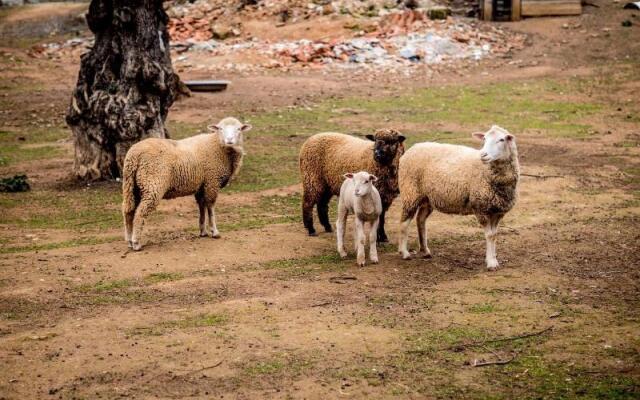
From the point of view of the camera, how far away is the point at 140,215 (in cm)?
1055

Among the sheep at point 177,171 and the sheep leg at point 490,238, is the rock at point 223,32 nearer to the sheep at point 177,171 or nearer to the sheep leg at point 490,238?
the sheep at point 177,171

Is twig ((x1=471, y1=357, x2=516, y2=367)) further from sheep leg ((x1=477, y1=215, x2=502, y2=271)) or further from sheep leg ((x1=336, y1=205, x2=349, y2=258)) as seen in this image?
sheep leg ((x1=336, y1=205, x2=349, y2=258))

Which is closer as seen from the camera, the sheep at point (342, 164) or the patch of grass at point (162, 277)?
the patch of grass at point (162, 277)

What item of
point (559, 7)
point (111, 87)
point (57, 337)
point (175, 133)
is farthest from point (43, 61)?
point (57, 337)

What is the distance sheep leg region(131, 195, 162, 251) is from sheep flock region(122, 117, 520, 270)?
0.01 metres

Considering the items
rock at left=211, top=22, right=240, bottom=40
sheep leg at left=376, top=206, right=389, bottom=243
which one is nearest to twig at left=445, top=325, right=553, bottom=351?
sheep leg at left=376, top=206, right=389, bottom=243

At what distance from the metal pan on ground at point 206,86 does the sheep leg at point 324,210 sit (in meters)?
10.8

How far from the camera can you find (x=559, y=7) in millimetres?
28031

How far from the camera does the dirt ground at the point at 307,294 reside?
23.1 ft

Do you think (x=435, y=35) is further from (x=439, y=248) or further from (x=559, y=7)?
(x=439, y=248)

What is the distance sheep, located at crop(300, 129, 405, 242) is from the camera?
10.5m

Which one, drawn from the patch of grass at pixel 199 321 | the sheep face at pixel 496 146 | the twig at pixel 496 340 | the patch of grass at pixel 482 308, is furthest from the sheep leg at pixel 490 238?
the patch of grass at pixel 199 321

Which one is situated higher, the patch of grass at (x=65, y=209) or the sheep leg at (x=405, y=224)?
the sheep leg at (x=405, y=224)

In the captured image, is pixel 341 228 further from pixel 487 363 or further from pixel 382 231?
pixel 487 363
